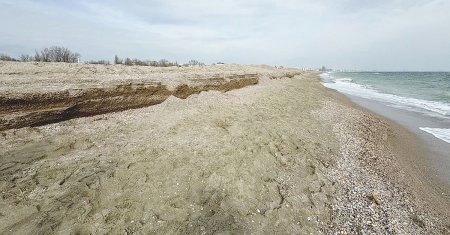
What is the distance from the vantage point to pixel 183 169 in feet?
19.4

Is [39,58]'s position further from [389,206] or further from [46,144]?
[389,206]

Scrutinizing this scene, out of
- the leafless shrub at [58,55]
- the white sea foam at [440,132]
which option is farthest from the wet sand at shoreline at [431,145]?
the leafless shrub at [58,55]

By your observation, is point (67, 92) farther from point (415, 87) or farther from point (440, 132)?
point (415, 87)

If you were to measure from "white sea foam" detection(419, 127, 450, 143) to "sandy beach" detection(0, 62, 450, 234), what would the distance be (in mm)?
1161

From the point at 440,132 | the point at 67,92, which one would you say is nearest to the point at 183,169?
the point at 67,92

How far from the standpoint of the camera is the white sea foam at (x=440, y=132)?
10627 millimetres

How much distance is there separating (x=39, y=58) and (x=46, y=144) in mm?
14260

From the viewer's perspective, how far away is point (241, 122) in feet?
30.9

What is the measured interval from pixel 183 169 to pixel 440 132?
11.8 m

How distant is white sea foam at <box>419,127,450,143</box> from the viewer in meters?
10.6

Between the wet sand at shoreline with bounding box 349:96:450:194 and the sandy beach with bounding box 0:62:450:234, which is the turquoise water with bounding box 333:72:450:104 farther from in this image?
the sandy beach with bounding box 0:62:450:234

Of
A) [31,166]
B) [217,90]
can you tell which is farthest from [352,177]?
[217,90]

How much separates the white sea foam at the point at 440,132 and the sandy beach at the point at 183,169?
1.16m

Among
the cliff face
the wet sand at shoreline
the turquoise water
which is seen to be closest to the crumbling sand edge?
the cliff face
